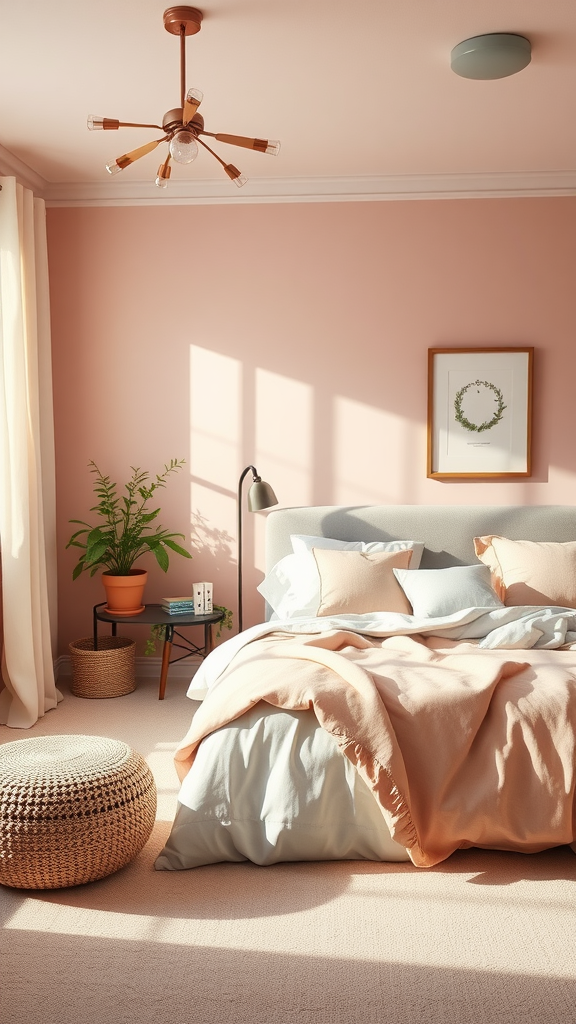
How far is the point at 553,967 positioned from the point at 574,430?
3.37m

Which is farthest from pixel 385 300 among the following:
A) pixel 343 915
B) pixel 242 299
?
pixel 343 915

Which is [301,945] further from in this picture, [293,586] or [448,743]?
[293,586]

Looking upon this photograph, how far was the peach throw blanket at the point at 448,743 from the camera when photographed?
2.85m

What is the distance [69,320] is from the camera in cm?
531

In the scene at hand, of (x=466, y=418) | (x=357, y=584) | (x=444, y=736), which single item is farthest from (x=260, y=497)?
(x=444, y=736)

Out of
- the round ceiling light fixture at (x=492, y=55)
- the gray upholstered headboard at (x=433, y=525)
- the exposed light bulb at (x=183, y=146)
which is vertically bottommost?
the gray upholstered headboard at (x=433, y=525)

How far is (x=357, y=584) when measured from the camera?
4.38 meters

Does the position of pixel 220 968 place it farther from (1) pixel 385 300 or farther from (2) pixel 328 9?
(1) pixel 385 300

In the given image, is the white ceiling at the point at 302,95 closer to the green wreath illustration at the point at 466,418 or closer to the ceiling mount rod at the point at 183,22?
the ceiling mount rod at the point at 183,22

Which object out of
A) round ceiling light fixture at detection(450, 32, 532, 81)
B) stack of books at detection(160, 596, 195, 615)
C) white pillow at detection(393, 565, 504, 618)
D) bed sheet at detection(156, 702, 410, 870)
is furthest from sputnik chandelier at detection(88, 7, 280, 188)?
stack of books at detection(160, 596, 195, 615)

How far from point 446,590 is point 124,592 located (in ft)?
6.02

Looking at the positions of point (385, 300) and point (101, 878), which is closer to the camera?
point (101, 878)

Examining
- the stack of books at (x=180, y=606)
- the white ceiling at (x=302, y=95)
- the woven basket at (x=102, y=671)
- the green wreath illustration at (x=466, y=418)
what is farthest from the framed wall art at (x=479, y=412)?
the woven basket at (x=102, y=671)

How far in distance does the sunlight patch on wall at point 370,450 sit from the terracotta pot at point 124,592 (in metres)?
1.32
